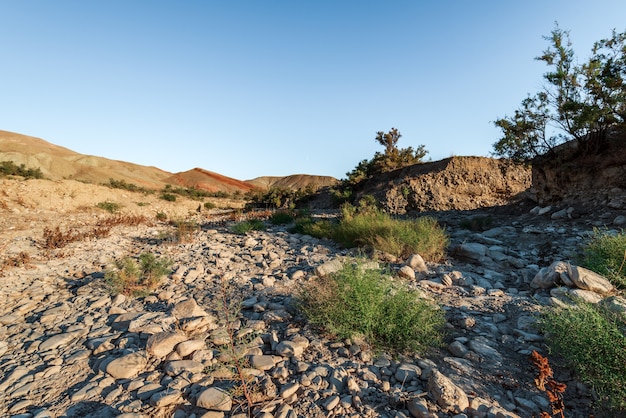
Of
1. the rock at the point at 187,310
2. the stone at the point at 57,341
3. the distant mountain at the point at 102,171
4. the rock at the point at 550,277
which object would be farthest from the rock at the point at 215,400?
the distant mountain at the point at 102,171

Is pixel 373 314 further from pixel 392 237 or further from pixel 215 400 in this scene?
pixel 392 237

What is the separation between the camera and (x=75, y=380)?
243 cm

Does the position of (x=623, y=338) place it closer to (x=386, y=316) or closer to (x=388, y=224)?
(x=386, y=316)

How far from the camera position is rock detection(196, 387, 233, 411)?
2.07m

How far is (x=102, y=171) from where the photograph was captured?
50562mm

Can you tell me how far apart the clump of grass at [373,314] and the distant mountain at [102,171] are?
3500 centimetres

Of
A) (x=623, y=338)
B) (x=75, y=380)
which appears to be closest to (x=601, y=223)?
(x=623, y=338)

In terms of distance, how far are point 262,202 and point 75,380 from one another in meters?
18.4

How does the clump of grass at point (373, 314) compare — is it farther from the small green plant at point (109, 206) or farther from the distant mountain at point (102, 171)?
the distant mountain at point (102, 171)

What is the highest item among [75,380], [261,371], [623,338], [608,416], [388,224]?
[388,224]

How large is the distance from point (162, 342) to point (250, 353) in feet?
2.53

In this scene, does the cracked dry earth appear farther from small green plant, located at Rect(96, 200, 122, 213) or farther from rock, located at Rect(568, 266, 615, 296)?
small green plant, located at Rect(96, 200, 122, 213)

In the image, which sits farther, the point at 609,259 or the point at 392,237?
the point at 392,237

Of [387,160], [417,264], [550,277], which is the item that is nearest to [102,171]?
[387,160]
